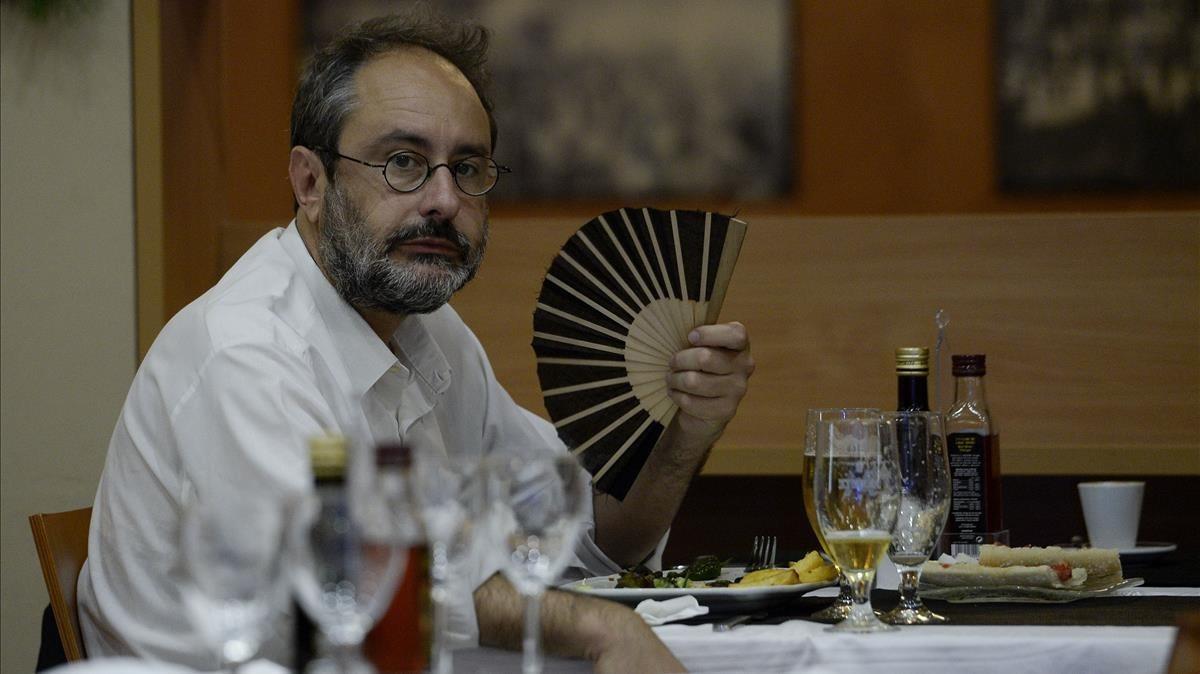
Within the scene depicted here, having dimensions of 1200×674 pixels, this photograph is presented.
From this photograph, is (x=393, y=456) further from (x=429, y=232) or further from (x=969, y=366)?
(x=429, y=232)

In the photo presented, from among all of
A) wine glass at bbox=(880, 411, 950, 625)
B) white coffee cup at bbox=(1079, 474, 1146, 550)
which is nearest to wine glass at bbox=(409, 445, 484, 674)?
wine glass at bbox=(880, 411, 950, 625)

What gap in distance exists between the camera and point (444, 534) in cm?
88

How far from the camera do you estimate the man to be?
4.88 ft

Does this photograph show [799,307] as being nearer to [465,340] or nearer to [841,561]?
[465,340]

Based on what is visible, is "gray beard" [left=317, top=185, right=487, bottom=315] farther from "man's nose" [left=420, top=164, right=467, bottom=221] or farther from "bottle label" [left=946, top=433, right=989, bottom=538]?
"bottle label" [left=946, top=433, right=989, bottom=538]

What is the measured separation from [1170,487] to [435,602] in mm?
2671

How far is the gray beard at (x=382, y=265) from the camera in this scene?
1872mm

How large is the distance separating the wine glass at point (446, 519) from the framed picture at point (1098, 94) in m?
2.68

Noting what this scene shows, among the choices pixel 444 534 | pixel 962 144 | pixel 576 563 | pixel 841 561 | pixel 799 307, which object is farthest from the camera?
pixel 962 144

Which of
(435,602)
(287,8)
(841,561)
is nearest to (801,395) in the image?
(287,8)

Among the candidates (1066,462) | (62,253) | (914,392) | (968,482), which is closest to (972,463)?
(968,482)

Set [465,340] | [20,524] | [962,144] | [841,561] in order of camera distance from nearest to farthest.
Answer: [841,561] → [465,340] → [20,524] → [962,144]

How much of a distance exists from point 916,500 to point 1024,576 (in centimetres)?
17

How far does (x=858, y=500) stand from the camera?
126 centimetres
